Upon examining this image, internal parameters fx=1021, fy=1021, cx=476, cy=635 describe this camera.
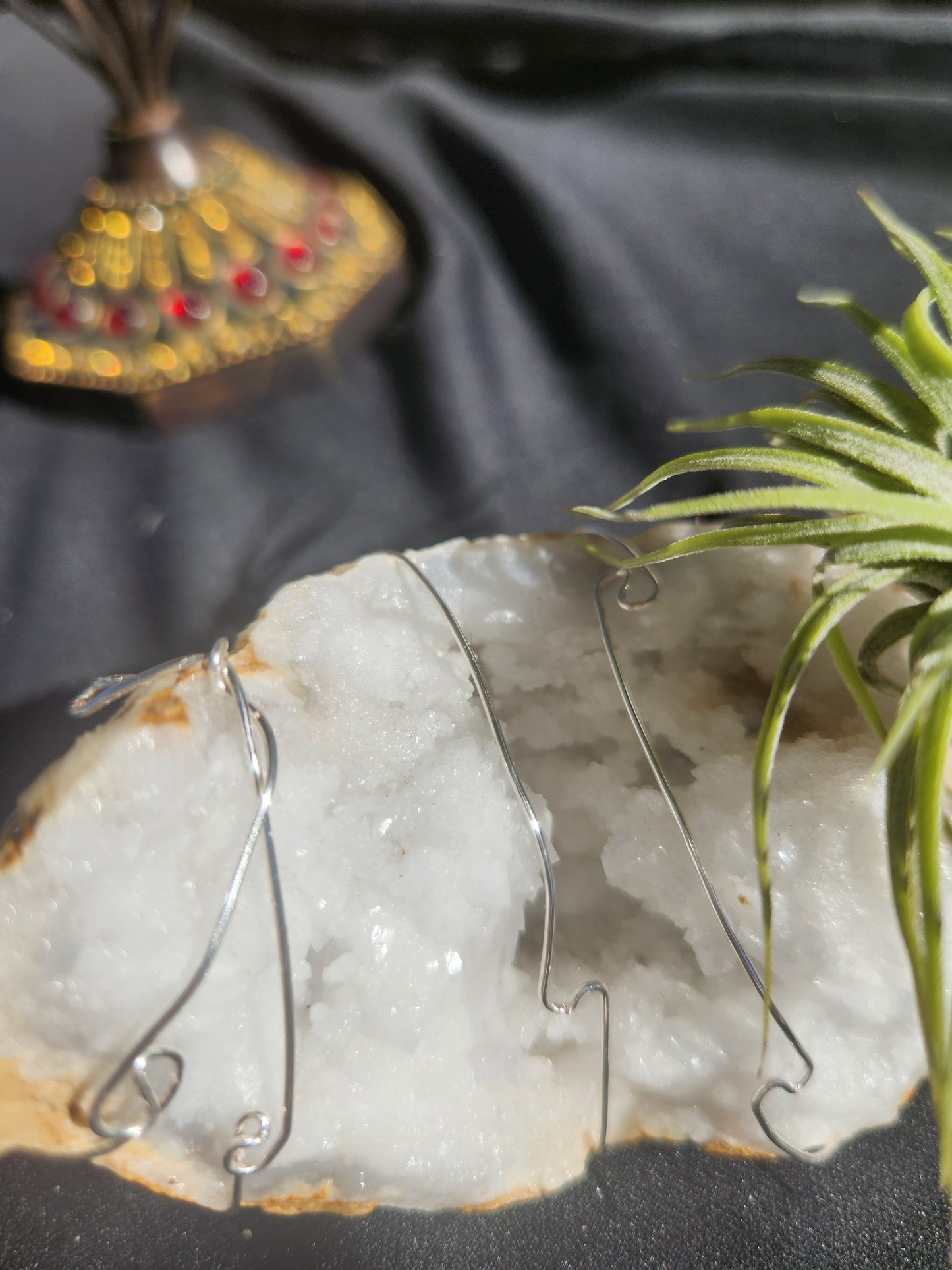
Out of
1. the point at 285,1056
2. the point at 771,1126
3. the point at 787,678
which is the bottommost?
the point at 771,1126

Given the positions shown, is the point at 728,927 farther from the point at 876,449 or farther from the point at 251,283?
the point at 251,283

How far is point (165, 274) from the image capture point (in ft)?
3.08

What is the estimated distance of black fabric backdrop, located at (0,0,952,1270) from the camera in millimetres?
533

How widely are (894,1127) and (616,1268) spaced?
16 centimetres

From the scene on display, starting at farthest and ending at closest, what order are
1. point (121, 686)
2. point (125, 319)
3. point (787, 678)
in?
point (125, 319)
point (121, 686)
point (787, 678)

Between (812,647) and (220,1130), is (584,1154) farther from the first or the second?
(812,647)

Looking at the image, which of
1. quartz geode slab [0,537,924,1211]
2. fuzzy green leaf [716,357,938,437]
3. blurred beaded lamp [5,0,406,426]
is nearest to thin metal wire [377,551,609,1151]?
quartz geode slab [0,537,924,1211]

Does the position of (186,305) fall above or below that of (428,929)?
above

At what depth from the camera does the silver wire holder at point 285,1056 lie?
478 millimetres

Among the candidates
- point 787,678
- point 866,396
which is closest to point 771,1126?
point 787,678

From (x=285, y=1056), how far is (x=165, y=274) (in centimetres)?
72

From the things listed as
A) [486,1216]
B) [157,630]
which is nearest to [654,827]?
[486,1216]

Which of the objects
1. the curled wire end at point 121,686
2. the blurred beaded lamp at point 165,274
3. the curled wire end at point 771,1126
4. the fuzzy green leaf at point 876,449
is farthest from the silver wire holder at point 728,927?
the blurred beaded lamp at point 165,274

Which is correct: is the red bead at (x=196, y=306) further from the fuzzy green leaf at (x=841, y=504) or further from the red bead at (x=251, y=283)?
the fuzzy green leaf at (x=841, y=504)
